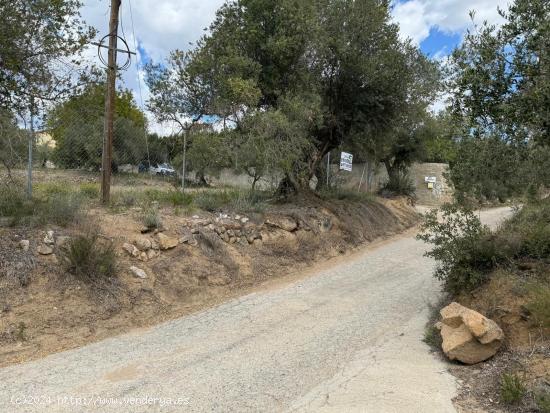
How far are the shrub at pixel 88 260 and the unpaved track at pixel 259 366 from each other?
4.20 feet

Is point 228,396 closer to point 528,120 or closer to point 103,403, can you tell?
point 103,403

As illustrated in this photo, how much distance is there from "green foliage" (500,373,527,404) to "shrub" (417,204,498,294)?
3.09m

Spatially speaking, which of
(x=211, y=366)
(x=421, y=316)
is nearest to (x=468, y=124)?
(x=421, y=316)

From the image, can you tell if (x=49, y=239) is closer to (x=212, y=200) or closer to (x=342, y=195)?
(x=212, y=200)

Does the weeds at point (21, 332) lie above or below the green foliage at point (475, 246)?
below

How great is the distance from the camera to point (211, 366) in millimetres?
5586

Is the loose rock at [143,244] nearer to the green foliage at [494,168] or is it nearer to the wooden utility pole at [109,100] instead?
the wooden utility pole at [109,100]

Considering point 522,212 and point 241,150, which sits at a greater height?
point 241,150

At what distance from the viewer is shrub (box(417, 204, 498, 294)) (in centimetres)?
783

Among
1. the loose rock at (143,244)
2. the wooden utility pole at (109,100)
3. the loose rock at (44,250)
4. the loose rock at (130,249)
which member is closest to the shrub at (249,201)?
the wooden utility pole at (109,100)

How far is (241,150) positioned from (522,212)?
21.1 feet

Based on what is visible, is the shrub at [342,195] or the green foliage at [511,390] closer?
the green foliage at [511,390]

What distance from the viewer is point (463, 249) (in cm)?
802

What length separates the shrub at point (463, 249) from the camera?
308 inches
